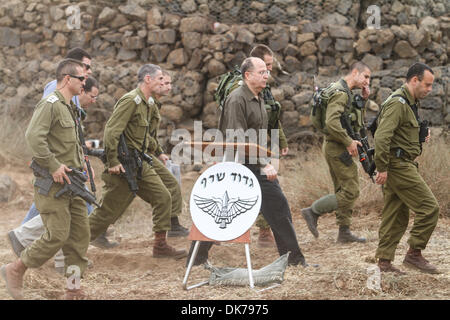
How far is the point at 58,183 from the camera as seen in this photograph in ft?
15.3

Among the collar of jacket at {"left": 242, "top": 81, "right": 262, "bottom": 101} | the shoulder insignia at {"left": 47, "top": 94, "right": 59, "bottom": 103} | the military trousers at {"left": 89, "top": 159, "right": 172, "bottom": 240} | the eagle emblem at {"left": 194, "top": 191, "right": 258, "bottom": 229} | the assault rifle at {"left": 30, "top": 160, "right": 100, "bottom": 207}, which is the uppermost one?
the collar of jacket at {"left": 242, "top": 81, "right": 262, "bottom": 101}

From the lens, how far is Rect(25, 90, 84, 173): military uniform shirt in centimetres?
453

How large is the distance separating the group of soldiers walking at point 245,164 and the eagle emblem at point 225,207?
41 centimetres

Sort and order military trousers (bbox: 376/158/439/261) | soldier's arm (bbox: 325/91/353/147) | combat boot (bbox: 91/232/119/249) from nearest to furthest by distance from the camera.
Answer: military trousers (bbox: 376/158/439/261), soldier's arm (bbox: 325/91/353/147), combat boot (bbox: 91/232/119/249)

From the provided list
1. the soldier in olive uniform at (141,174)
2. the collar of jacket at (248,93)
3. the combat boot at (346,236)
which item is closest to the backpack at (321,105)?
the combat boot at (346,236)

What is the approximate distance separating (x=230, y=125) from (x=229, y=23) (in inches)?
298

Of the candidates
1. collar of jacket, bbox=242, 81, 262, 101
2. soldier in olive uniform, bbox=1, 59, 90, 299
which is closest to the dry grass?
soldier in olive uniform, bbox=1, 59, 90, 299

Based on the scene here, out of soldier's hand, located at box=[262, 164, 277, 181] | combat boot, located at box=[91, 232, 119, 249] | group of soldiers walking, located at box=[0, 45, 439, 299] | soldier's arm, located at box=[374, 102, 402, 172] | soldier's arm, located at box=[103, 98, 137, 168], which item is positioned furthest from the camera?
combat boot, located at box=[91, 232, 119, 249]

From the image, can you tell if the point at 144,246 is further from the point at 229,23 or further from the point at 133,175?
the point at 229,23

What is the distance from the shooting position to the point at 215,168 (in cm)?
505

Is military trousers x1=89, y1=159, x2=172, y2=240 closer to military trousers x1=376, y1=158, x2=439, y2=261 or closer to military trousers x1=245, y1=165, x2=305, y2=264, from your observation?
military trousers x1=245, y1=165, x2=305, y2=264

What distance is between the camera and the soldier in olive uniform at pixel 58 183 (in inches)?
180

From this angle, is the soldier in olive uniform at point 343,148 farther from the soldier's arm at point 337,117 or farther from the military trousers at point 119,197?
the military trousers at point 119,197

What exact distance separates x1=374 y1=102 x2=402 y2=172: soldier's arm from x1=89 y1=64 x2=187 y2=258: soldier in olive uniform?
2429 mm
